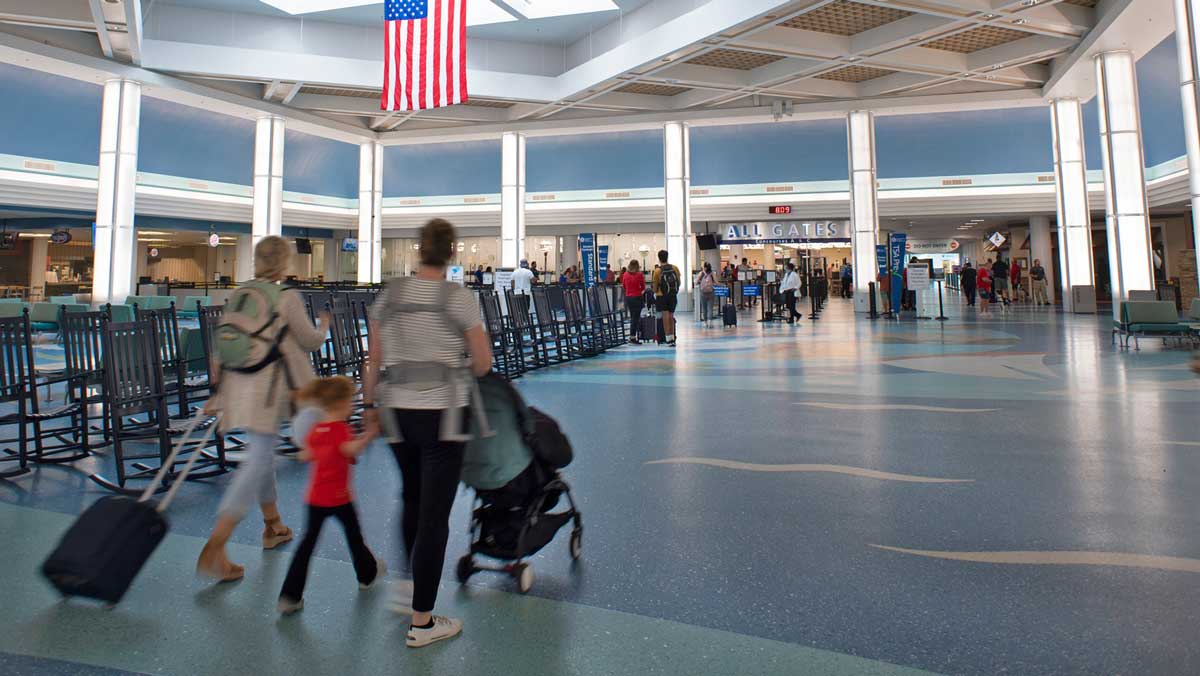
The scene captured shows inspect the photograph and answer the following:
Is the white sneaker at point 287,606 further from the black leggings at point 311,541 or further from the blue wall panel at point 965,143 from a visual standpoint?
the blue wall panel at point 965,143

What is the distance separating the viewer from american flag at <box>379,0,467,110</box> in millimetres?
13375

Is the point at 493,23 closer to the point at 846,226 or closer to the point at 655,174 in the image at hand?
the point at 655,174

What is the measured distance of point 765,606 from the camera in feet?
7.99

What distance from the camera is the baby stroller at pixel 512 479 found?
8.07ft

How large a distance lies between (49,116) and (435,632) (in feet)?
89.3

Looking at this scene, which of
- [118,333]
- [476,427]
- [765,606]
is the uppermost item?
[118,333]

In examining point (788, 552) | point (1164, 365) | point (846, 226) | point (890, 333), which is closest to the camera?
point (788, 552)

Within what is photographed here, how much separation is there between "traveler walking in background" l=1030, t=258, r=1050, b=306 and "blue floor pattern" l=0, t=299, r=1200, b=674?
21.6 meters

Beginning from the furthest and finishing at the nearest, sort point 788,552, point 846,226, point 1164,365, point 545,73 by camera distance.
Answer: point 846,226 < point 545,73 < point 1164,365 < point 788,552

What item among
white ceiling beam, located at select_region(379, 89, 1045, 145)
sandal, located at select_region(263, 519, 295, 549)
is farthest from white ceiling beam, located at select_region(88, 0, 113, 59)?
sandal, located at select_region(263, 519, 295, 549)

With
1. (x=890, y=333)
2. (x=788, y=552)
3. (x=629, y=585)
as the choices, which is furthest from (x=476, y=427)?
(x=890, y=333)

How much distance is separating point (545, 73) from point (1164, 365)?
17.0 m

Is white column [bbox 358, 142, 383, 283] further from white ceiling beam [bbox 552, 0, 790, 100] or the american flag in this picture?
the american flag

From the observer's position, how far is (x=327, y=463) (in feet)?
8.00
